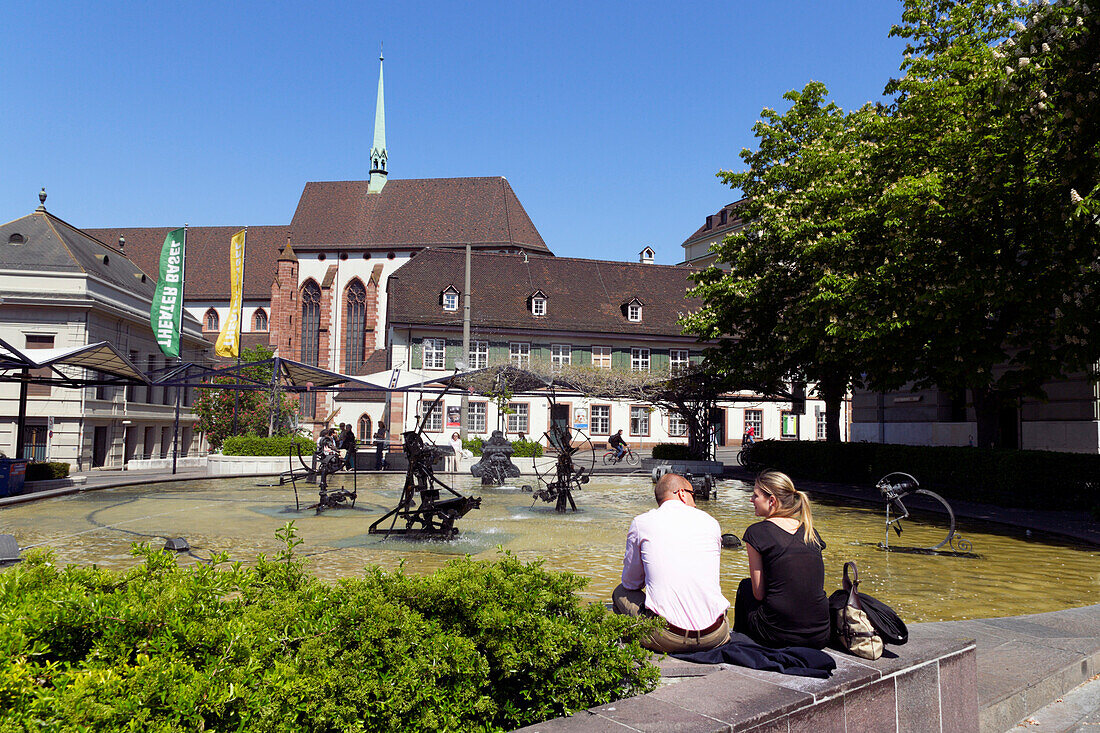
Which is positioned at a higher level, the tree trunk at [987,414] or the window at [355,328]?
the window at [355,328]

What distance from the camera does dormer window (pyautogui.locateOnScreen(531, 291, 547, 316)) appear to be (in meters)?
52.0

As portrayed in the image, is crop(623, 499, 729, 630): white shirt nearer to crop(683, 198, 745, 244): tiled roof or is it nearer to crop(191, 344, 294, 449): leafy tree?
crop(191, 344, 294, 449): leafy tree

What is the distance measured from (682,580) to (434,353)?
45.1m

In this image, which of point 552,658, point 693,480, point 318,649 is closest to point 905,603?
point 552,658

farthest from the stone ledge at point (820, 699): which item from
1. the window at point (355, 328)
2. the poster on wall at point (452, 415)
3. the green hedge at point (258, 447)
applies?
the window at point (355, 328)

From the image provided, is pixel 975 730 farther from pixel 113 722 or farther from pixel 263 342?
pixel 263 342

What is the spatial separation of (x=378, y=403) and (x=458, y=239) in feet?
68.0

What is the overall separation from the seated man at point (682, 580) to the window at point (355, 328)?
61744 millimetres

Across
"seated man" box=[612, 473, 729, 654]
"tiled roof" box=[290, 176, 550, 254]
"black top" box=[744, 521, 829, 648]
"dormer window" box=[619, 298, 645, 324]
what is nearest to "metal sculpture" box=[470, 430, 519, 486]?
"seated man" box=[612, 473, 729, 654]

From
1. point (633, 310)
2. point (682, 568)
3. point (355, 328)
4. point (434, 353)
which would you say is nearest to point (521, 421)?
point (434, 353)

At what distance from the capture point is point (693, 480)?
62.7ft

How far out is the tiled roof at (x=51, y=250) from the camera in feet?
111

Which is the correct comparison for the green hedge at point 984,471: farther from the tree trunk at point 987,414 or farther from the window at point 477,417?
the window at point 477,417

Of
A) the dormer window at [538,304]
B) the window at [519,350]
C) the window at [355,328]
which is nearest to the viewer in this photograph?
the window at [519,350]
